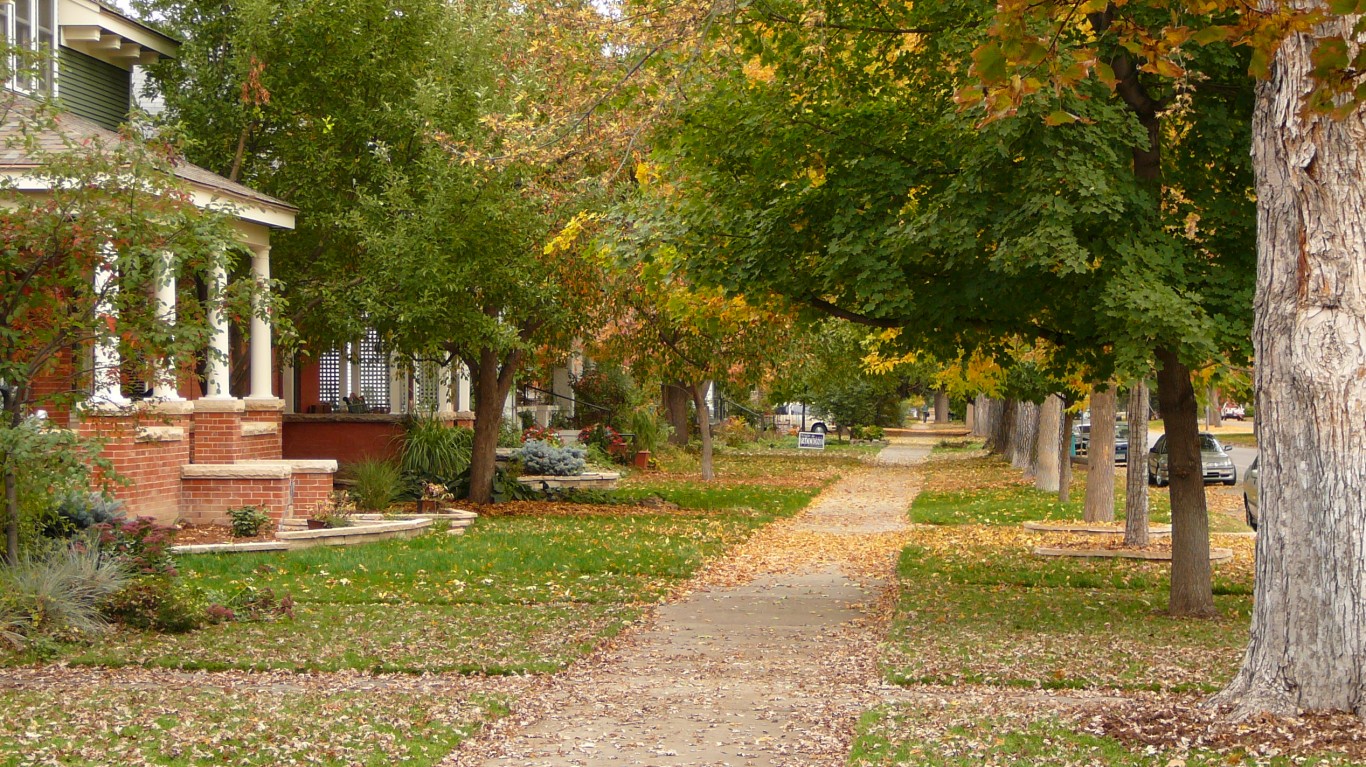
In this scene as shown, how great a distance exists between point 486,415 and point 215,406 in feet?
16.3

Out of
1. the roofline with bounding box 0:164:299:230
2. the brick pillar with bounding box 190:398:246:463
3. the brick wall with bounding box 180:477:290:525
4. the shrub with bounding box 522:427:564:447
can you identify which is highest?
the roofline with bounding box 0:164:299:230

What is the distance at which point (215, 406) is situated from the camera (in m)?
16.3

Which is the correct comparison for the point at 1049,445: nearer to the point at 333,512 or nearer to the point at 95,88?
the point at 333,512

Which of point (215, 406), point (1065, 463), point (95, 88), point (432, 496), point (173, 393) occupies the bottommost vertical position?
point (432, 496)

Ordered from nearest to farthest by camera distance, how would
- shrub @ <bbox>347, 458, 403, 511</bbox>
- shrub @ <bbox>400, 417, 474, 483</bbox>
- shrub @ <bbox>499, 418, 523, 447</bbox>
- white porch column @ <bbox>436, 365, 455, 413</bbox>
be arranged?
shrub @ <bbox>347, 458, 403, 511</bbox>, shrub @ <bbox>400, 417, 474, 483</bbox>, white porch column @ <bbox>436, 365, 455, 413</bbox>, shrub @ <bbox>499, 418, 523, 447</bbox>

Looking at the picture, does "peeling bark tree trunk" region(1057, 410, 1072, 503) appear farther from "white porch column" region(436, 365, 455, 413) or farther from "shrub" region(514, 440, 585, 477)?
"white porch column" region(436, 365, 455, 413)

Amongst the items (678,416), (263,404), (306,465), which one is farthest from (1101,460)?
(678,416)

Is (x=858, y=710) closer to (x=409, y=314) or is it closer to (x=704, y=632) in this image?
(x=704, y=632)

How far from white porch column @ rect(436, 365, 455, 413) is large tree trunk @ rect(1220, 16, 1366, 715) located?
17.5 metres

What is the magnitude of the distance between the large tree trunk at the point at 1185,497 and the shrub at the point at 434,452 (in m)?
12.2

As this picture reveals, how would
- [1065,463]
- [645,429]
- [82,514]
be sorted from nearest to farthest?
[82,514], [1065,463], [645,429]

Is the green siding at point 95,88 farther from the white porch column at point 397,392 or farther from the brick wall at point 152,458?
the white porch column at point 397,392

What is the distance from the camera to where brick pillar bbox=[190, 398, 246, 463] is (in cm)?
1634

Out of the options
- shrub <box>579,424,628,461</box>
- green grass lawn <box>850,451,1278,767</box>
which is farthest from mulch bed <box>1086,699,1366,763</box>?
shrub <box>579,424,628,461</box>
